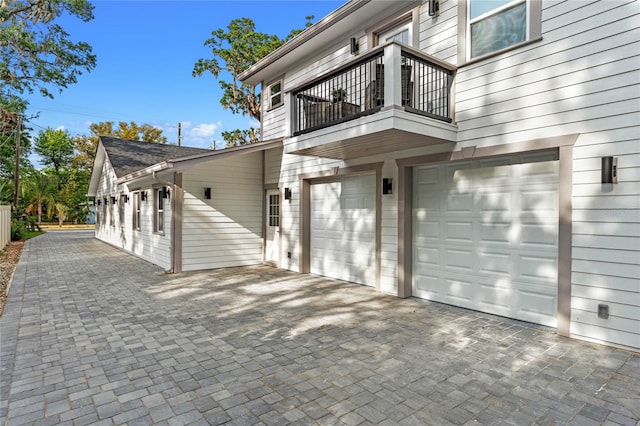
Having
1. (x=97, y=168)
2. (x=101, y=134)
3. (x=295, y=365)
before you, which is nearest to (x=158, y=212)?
(x=295, y=365)

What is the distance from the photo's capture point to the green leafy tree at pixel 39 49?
12438 millimetres

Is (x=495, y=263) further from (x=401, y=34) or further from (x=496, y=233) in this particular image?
(x=401, y=34)

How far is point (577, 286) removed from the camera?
3941mm

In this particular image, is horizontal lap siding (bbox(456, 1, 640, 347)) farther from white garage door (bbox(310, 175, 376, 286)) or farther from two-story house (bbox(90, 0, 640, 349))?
white garage door (bbox(310, 175, 376, 286))

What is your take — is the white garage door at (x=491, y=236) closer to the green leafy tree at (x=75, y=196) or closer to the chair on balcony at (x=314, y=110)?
the chair on balcony at (x=314, y=110)

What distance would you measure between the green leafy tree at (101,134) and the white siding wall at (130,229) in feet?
53.4

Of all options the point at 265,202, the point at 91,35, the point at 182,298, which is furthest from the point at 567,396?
the point at 91,35

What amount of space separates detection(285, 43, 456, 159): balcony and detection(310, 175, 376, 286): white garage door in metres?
0.98

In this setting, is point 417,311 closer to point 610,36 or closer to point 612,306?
point 612,306

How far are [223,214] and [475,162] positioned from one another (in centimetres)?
606

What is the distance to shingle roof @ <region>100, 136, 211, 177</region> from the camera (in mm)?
13675

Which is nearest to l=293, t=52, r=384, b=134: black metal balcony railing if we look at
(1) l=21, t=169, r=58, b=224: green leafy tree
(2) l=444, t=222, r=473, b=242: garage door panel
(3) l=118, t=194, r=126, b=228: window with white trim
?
(2) l=444, t=222, r=473, b=242: garage door panel

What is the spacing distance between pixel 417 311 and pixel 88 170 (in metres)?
35.2

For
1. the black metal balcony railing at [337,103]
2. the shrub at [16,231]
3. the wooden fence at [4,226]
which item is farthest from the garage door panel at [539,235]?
the shrub at [16,231]
